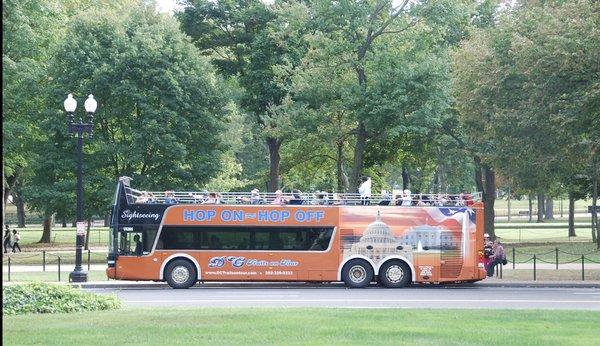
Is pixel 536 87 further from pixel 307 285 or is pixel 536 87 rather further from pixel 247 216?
pixel 247 216

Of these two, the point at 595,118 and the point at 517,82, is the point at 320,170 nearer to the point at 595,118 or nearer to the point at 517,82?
the point at 517,82

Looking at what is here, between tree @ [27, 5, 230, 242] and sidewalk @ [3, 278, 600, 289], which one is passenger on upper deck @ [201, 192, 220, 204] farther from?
tree @ [27, 5, 230, 242]

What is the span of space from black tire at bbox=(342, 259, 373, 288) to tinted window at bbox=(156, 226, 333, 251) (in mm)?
954

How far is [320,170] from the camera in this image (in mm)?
58188

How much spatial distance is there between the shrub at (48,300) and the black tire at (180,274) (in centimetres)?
1008

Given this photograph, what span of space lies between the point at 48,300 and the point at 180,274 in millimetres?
11481

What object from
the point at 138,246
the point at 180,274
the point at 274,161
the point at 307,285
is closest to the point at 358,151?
the point at 274,161

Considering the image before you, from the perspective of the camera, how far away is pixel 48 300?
18484 millimetres

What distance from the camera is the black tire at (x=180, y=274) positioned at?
97.8 feet

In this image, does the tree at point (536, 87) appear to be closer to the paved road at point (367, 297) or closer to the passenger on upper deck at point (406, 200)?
the passenger on upper deck at point (406, 200)

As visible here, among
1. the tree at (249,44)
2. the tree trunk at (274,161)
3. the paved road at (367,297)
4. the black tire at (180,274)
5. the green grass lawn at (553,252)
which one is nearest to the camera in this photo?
the paved road at (367,297)

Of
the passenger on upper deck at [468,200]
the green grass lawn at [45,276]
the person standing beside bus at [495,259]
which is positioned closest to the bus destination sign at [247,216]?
the passenger on upper deck at [468,200]

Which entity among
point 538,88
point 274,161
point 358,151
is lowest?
point 358,151

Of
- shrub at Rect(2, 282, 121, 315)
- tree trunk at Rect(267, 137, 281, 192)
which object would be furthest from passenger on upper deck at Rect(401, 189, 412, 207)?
tree trunk at Rect(267, 137, 281, 192)
